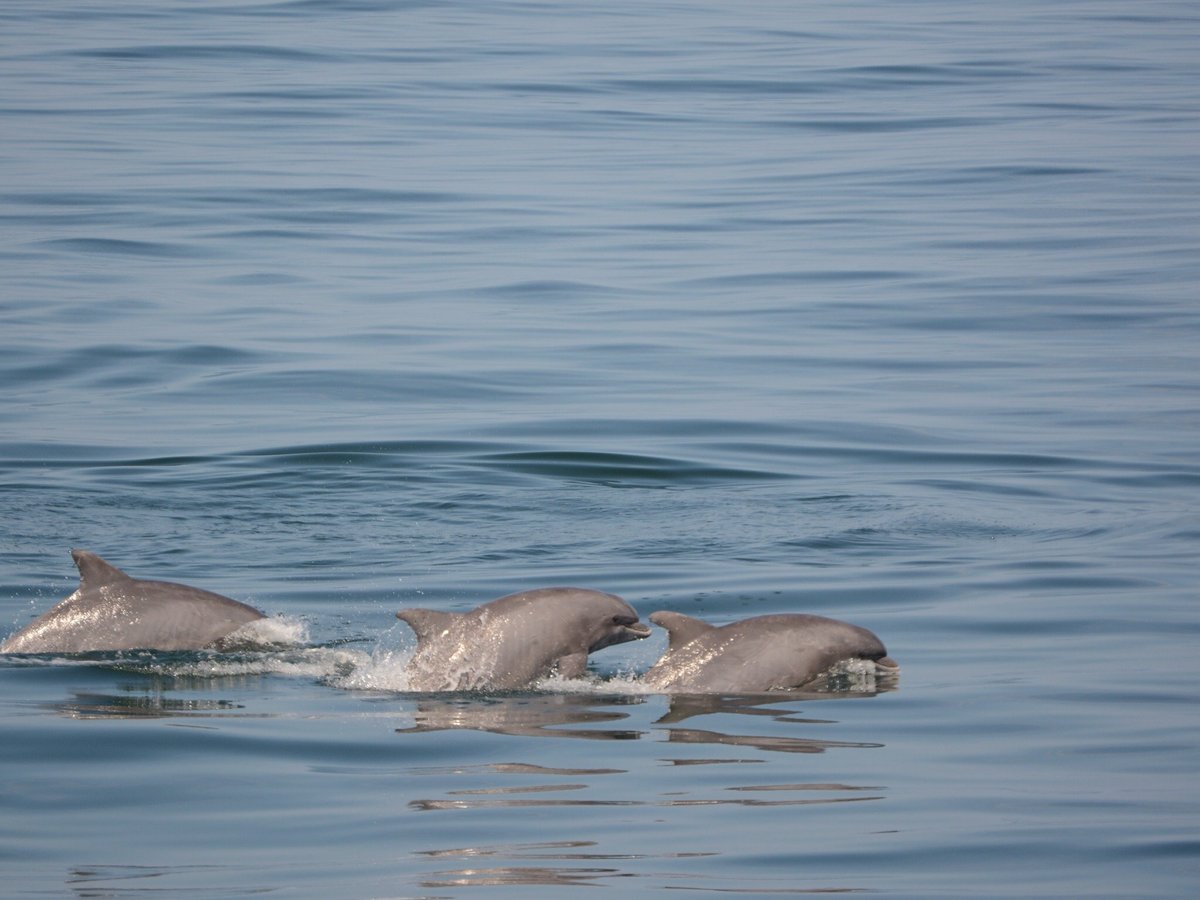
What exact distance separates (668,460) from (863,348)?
6.05m

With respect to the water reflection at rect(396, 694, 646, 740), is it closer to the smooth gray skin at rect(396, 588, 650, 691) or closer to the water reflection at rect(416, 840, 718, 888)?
the smooth gray skin at rect(396, 588, 650, 691)

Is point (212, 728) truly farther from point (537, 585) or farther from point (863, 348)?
point (863, 348)

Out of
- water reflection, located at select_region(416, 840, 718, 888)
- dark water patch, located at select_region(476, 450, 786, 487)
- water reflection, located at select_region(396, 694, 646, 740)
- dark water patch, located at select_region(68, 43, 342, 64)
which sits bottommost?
water reflection, located at select_region(416, 840, 718, 888)

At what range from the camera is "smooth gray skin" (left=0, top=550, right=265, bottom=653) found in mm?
10469

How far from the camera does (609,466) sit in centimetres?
1638

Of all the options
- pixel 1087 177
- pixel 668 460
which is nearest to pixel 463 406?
pixel 668 460

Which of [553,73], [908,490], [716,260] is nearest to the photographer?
[908,490]

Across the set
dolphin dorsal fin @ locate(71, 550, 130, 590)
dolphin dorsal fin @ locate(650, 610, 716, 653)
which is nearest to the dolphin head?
dolphin dorsal fin @ locate(650, 610, 716, 653)

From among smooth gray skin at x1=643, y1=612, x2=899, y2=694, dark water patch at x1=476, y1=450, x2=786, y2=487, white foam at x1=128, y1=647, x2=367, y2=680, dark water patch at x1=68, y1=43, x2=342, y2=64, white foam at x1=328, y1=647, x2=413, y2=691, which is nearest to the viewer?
smooth gray skin at x1=643, y1=612, x2=899, y2=694

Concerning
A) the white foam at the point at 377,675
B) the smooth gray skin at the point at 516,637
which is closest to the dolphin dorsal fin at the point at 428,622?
the smooth gray skin at the point at 516,637

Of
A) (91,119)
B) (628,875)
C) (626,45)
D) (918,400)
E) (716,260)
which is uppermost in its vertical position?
(626,45)

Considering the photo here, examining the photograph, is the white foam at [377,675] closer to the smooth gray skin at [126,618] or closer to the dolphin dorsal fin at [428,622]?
the dolphin dorsal fin at [428,622]

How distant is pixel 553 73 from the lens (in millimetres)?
50844

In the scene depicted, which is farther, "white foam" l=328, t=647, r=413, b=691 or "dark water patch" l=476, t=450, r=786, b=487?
"dark water patch" l=476, t=450, r=786, b=487
